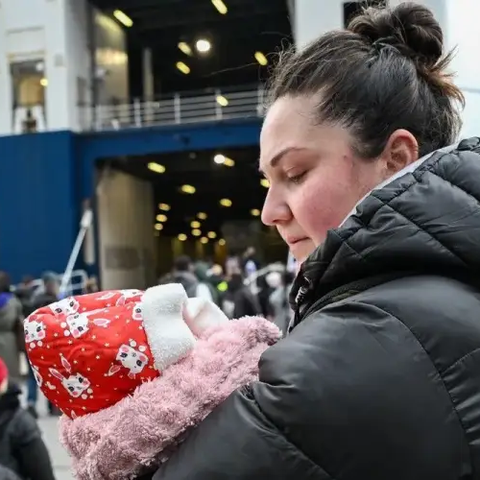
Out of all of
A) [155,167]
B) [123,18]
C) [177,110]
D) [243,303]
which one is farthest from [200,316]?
[123,18]

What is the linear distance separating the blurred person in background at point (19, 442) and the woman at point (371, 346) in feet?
8.84

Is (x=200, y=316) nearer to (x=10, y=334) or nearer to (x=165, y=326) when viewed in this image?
(x=165, y=326)

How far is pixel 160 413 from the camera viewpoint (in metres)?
0.99

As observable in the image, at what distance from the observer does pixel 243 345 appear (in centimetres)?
113

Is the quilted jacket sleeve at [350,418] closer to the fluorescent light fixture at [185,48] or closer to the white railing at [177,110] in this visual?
the white railing at [177,110]

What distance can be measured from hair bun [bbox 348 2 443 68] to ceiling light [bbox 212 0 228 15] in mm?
16978

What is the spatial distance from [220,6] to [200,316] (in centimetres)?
1734

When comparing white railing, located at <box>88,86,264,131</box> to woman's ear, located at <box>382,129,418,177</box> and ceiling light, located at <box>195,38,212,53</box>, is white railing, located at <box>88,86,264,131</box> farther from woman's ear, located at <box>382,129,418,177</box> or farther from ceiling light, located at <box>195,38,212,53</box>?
woman's ear, located at <box>382,129,418,177</box>

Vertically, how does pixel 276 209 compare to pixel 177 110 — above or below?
below

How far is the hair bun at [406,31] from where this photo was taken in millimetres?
1228

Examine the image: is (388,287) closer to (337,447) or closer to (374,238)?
(374,238)

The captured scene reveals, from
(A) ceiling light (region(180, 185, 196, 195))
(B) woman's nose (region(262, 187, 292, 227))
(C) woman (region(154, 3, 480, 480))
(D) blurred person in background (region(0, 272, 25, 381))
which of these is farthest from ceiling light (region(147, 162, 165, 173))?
(C) woman (region(154, 3, 480, 480))

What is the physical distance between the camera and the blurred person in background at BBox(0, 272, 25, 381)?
710 cm

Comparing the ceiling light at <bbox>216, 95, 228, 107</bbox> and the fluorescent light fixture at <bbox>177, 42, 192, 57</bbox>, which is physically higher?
the fluorescent light fixture at <bbox>177, 42, 192, 57</bbox>
